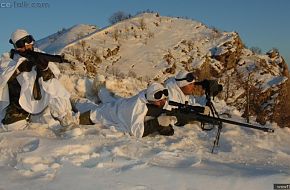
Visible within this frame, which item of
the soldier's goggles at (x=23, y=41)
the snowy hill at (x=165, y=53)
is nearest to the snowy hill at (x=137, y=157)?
the soldier's goggles at (x=23, y=41)

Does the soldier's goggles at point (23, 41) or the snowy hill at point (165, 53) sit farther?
the snowy hill at point (165, 53)

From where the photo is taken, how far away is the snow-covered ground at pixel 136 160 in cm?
364

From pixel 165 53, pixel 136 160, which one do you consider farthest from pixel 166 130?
pixel 165 53

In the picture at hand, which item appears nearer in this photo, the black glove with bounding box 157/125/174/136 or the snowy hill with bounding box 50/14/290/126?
the black glove with bounding box 157/125/174/136

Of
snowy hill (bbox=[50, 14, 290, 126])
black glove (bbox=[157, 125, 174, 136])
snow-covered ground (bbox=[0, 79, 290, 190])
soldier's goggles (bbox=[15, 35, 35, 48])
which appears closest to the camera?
snow-covered ground (bbox=[0, 79, 290, 190])

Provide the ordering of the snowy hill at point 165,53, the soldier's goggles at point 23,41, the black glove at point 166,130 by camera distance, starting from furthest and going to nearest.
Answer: the snowy hill at point 165,53 → the soldier's goggles at point 23,41 → the black glove at point 166,130

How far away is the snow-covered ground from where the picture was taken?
364cm

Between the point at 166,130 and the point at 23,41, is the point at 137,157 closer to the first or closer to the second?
the point at 166,130

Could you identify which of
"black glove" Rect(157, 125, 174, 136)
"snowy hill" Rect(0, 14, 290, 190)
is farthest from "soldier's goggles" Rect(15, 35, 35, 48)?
"black glove" Rect(157, 125, 174, 136)

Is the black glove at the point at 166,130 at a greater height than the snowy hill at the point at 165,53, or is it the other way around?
the snowy hill at the point at 165,53

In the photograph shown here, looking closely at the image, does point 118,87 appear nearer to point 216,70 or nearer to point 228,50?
point 216,70

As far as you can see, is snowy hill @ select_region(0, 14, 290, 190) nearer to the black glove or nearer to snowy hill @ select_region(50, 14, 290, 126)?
the black glove

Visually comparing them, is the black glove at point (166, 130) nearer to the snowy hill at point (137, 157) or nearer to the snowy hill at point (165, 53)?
the snowy hill at point (137, 157)

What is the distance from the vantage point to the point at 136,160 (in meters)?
4.30
